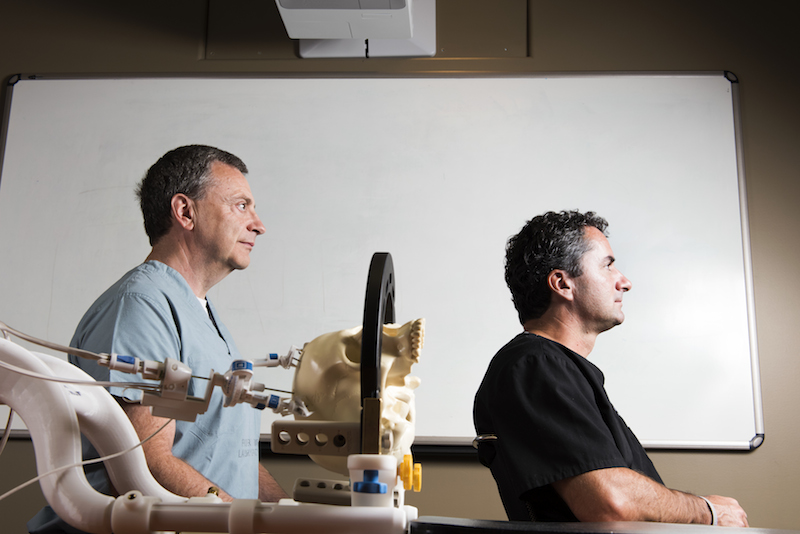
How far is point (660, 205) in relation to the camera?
2.12m

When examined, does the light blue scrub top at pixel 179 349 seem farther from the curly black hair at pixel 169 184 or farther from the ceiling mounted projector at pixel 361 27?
the ceiling mounted projector at pixel 361 27

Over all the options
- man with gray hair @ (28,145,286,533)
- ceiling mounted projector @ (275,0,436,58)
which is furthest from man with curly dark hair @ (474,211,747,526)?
ceiling mounted projector @ (275,0,436,58)

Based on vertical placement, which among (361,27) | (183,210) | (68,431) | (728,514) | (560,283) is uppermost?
(361,27)

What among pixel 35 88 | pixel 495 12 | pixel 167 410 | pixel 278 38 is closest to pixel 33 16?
pixel 35 88

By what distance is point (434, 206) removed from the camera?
213 cm

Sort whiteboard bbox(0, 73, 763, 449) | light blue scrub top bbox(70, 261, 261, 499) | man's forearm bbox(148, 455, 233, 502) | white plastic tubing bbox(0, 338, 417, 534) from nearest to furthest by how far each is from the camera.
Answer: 1. white plastic tubing bbox(0, 338, 417, 534)
2. man's forearm bbox(148, 455, 233, 502)
3. light blue scrub top bbox(70, 261, 261, 499)
4. whiteboard bbox(0, 73, 763, 449)

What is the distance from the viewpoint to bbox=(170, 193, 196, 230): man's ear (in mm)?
1394

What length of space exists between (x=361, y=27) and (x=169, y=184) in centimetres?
104

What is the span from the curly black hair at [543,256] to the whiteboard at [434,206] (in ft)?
1.68

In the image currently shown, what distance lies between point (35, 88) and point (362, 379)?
2.26m

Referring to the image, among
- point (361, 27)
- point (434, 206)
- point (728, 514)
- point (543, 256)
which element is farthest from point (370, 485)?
point (361, 27)

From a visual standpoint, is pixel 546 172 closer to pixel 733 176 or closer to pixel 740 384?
pixel 733 176

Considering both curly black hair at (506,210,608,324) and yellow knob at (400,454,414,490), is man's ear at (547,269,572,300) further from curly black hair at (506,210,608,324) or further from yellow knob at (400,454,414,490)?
yellow knob at (400,454,414,490)

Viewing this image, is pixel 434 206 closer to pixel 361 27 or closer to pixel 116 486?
pixel 361 27
